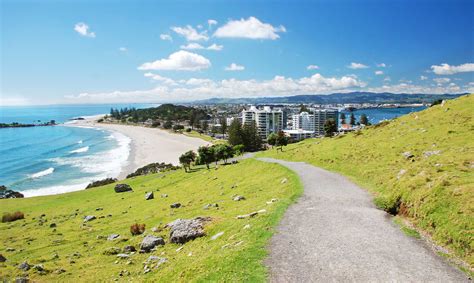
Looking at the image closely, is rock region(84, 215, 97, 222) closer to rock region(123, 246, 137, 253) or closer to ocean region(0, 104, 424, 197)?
rock region(123, 246, 137, 253)

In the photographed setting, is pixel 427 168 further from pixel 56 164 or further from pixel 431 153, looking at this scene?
pixel 56 164

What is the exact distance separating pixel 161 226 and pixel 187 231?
785cm

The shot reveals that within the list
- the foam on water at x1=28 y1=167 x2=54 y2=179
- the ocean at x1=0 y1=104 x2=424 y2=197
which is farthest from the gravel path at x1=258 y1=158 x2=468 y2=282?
the foam on water at x1=28 y1=167 x2=54 y2=179

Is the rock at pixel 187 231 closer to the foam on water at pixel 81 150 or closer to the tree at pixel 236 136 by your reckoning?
the tree at pixel 236 136

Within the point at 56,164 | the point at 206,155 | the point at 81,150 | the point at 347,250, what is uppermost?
the point at 347,250

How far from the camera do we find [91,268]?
22.3m

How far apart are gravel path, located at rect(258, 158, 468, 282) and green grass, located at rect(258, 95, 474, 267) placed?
158cm

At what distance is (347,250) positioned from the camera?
14.7 metres

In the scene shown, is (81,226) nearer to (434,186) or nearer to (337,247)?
(337,247)

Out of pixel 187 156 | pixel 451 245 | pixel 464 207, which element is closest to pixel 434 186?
pixel 464 207

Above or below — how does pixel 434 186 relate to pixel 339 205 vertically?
above

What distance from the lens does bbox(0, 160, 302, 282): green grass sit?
49.4 ft

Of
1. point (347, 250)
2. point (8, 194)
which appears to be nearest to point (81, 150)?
point (8, 194)

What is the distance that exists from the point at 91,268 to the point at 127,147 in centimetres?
13178
